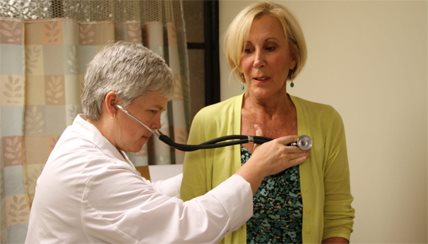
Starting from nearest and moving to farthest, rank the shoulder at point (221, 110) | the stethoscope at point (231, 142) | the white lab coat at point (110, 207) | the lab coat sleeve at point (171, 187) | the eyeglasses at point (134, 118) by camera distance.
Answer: the white lab coat at point (110, 207)
the eyeglasses at point (134, 118)
the stethoscope at point (231, 142)
the shoulder at point (221, 110)
the lab coat sleeve at point (171, 187)

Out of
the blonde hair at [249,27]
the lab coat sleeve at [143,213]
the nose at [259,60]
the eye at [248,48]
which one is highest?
the blonde hair at [249,27]

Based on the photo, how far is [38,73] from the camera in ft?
7.10

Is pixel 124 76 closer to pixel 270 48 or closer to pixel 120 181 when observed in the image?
pixel 120 181

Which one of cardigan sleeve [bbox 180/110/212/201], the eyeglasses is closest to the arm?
the eyeglasses

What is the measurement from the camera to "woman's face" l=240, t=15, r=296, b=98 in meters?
1.30

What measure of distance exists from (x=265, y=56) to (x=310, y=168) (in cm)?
35

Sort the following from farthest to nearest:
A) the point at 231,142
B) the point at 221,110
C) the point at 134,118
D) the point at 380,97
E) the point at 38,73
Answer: the point at 38,73
the point at 380,97
the point at 221,110
the point at 231,142
the point at 134,118

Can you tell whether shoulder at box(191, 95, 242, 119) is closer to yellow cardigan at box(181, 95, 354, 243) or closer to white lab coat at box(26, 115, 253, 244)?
yellow cardigan at box(181, 95, 354, 243)

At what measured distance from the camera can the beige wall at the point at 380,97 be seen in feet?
4.57

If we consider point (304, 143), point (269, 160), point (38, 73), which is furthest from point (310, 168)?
point (38, 73)

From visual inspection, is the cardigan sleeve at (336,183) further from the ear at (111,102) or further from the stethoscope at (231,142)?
the ear at (111,102)

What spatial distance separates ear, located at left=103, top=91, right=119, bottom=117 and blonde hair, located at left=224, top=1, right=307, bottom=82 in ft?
1.33

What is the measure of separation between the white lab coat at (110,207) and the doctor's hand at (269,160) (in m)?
0.07

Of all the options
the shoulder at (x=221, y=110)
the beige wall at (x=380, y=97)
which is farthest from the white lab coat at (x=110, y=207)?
the beige wall at (x=380, y=97)
